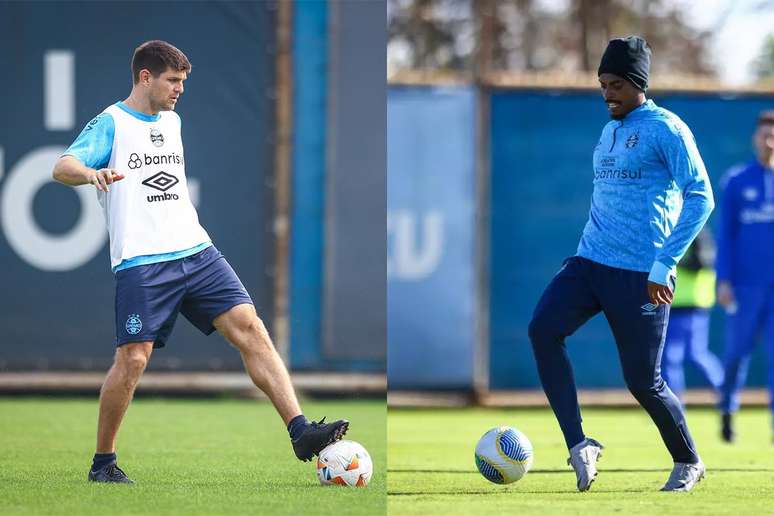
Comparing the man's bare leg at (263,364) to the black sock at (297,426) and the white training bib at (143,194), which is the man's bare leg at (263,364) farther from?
the white training bib at (143,194)

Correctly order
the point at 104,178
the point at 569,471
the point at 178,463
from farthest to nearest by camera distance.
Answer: the point at 569,471
the point at 178,463
the point at 104,178

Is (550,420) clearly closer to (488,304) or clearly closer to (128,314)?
(488,304)

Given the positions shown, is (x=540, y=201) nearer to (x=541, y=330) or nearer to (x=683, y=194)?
(x=541, y=330)

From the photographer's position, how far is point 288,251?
13.2 metres

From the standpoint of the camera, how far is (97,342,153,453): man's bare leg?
273 inches

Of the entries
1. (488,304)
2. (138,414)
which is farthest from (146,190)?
(488,304)

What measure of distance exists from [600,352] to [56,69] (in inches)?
216

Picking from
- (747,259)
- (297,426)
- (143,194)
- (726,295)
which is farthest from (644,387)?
(747,259)

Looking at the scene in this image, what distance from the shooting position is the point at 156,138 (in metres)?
7.07

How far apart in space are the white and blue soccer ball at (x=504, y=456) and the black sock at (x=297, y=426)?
95 centimetres

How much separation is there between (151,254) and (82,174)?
0.56 m

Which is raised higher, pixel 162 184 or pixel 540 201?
pixel 162 184

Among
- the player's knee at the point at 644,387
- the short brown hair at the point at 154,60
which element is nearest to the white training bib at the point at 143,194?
the short brown hair at the point at 154,60

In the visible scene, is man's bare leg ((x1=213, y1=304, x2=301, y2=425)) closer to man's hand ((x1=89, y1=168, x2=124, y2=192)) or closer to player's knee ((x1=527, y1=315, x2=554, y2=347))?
man's hand ((x1=89, y1=168, x2=124, y2=192))
